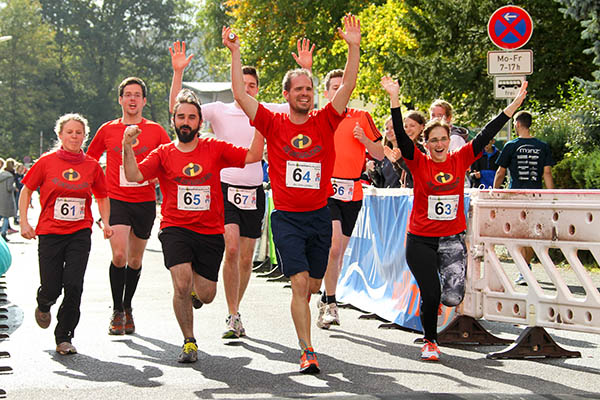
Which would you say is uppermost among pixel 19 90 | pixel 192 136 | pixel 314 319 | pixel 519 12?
pixel 19 90

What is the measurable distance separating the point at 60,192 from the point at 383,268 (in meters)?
3.37

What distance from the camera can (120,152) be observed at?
9.12 metres

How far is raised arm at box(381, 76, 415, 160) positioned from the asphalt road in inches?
58.1

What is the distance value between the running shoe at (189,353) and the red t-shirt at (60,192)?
1.39m

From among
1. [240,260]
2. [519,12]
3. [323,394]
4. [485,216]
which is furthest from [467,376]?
[519,12]

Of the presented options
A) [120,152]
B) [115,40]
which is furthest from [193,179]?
[115,40]

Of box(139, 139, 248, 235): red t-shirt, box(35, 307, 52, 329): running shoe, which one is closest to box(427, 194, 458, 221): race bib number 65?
box(139, 139, 248, 235): red t-shirt

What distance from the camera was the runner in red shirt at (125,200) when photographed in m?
9.05

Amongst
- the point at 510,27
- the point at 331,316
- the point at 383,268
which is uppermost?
the point at 510,27

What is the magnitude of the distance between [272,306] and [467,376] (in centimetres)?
437

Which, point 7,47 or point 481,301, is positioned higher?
point 7,47

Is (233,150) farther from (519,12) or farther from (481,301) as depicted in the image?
(519,12)

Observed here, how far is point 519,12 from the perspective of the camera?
1412 centimetres

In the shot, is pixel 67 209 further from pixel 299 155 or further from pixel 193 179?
pixel 299 155
